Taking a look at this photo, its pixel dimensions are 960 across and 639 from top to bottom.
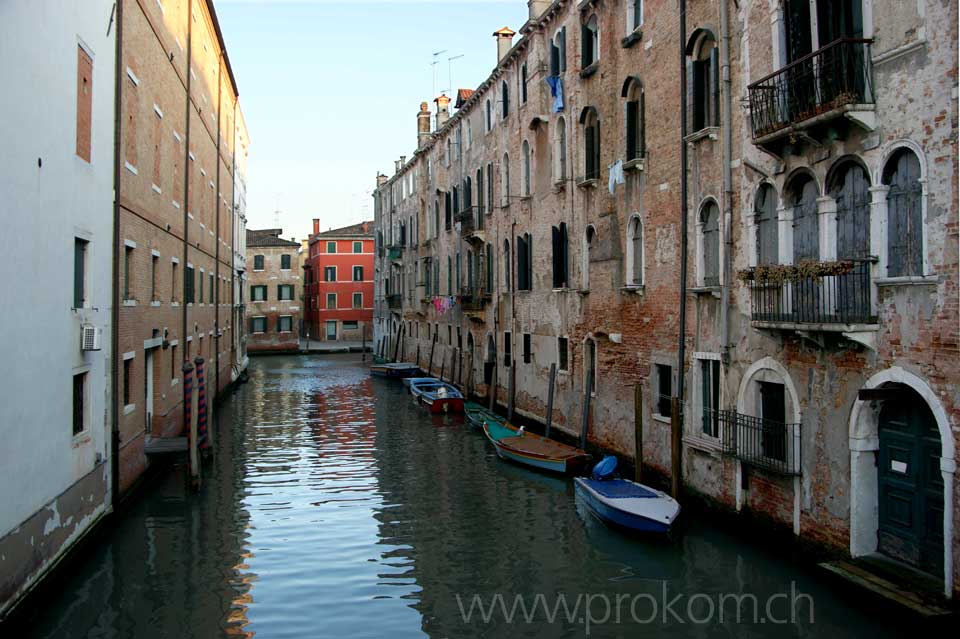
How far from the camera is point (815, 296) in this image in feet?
32.2

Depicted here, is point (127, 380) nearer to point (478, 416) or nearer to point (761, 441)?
point (761, 441)

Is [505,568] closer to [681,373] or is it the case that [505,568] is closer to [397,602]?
[397,602]

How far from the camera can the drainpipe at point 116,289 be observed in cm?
1259

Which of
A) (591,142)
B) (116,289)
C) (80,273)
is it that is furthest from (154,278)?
(591,142)

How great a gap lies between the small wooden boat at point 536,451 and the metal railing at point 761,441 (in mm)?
4368

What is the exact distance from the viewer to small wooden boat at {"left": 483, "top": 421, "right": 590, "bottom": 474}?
16.4 metres

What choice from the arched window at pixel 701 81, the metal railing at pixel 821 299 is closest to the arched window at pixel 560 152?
the arched window at pixel 701 81

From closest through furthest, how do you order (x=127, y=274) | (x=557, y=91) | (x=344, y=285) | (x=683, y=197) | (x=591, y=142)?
(x=683, y=197), (x=127, y=274), (x=591, y=142), (x=557, y=91), (x=344, y=285)

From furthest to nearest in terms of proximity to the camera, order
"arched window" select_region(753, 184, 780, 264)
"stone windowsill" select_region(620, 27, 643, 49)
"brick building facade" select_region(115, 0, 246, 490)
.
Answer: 1. "stone windowsill" select_region(620, 27, 643, 49)
2. "brick building facade" select_region(115, 0, 246, 490)
3. "arched window" select_region(753, 184, 780, 264)

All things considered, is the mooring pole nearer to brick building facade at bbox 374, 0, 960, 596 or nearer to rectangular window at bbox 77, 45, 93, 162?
brick building facade at bbox 374, 0, 960, 596

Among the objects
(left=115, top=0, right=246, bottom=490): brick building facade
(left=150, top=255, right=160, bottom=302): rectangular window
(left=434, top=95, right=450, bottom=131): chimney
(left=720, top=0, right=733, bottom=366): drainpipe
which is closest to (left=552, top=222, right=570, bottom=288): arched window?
(left=720, top=0, right=733, bottom=366): drainpipe

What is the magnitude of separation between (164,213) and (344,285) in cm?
4606

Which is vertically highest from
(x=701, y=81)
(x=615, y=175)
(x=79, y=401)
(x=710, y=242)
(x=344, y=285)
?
(x=701, y=81)

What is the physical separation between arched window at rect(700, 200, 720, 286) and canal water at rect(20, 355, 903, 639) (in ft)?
12.9
